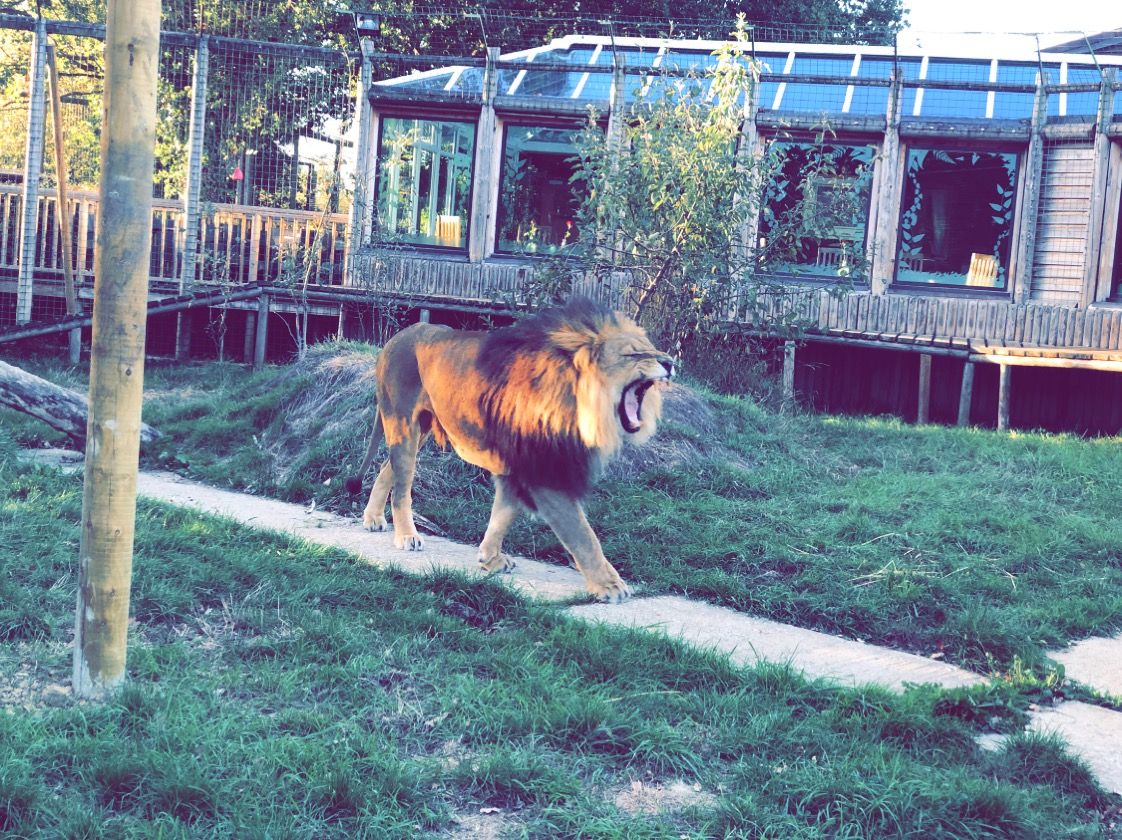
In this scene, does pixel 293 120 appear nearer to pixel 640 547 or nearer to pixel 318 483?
pixel 318 483

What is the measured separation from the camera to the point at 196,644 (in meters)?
4.39

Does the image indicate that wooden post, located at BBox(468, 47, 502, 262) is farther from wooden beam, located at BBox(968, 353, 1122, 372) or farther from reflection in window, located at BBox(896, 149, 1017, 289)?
wooden beam, located at BBox(968, 353, 1122, 372)

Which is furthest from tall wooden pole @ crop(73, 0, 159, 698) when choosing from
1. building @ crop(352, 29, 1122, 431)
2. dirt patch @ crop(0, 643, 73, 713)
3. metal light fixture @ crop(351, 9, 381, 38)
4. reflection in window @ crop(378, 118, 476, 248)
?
metal light fixture @ crop(351, 9, 381, 38)

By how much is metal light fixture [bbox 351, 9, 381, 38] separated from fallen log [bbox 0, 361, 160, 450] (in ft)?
30.2

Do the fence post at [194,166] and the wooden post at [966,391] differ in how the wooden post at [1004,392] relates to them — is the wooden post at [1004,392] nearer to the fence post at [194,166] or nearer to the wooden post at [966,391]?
the wooden post at [966,391]

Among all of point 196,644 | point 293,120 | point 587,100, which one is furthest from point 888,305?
point 196,644

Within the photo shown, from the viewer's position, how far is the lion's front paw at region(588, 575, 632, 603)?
5.42 metres

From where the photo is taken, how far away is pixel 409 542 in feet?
20.5

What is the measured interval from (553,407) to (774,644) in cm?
144

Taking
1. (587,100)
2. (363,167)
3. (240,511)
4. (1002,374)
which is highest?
(587,100)

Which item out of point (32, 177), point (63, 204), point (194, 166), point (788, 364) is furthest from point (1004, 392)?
point (32, 177)

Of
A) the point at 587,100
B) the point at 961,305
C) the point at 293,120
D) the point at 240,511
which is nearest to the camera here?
the point at 240,511

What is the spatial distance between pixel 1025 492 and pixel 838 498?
1.57m

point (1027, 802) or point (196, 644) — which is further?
point (196, 644)
